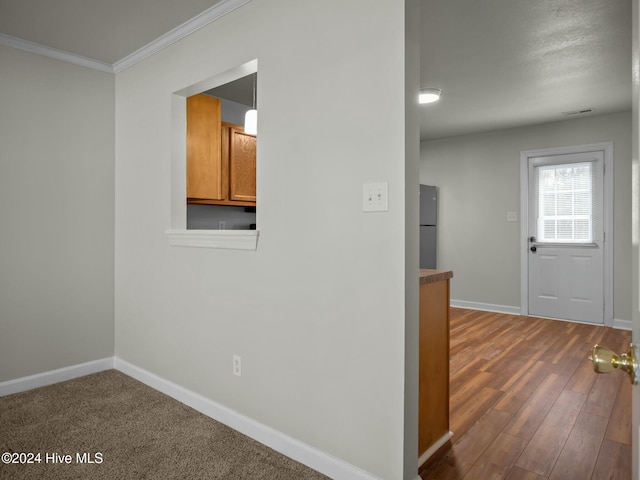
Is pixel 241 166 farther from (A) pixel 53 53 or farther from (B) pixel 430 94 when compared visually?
(B) pixel 430 94

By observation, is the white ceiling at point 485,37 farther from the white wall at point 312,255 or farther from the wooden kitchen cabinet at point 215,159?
the wooden kitchen cabinet at point 215,159

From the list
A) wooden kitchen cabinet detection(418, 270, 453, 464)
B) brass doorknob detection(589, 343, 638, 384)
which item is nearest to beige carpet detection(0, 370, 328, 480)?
wooden kitchen cabinet detection(418, 270, 453, 464)

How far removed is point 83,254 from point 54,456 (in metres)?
1.49

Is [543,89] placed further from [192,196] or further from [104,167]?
[104,167]

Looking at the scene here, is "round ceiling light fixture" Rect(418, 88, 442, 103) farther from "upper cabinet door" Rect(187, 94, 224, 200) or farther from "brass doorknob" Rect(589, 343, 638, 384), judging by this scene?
"brass doorknob" Rect(589, 343, 638, 384)

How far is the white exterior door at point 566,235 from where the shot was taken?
4738 mm

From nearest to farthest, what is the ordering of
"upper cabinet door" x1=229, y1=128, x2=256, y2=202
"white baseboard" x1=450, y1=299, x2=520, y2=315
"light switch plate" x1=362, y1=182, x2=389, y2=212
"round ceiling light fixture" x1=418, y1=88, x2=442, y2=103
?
"light switch plate" x1=362, y1=182, x2=389, y2=212, "upper cabinet door" x1=229, y1=128, x2=256, y2=202, "round ceiling light fixture" x1=418, y1=88, x2=442, y2=103, "white baseboard" x1=450, y1=299, x2=520, y2=315

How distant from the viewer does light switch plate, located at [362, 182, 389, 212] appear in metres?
1.65

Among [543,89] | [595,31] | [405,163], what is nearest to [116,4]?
[405,163]

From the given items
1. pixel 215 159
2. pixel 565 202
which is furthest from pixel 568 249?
pixel 215 159

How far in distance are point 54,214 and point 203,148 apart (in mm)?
1141

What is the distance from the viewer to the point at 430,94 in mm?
3930

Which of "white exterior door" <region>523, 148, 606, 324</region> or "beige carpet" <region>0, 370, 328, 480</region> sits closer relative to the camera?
"beige carpet" <region>0, 370, 328, 480</region>

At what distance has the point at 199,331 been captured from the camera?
8.21ft
